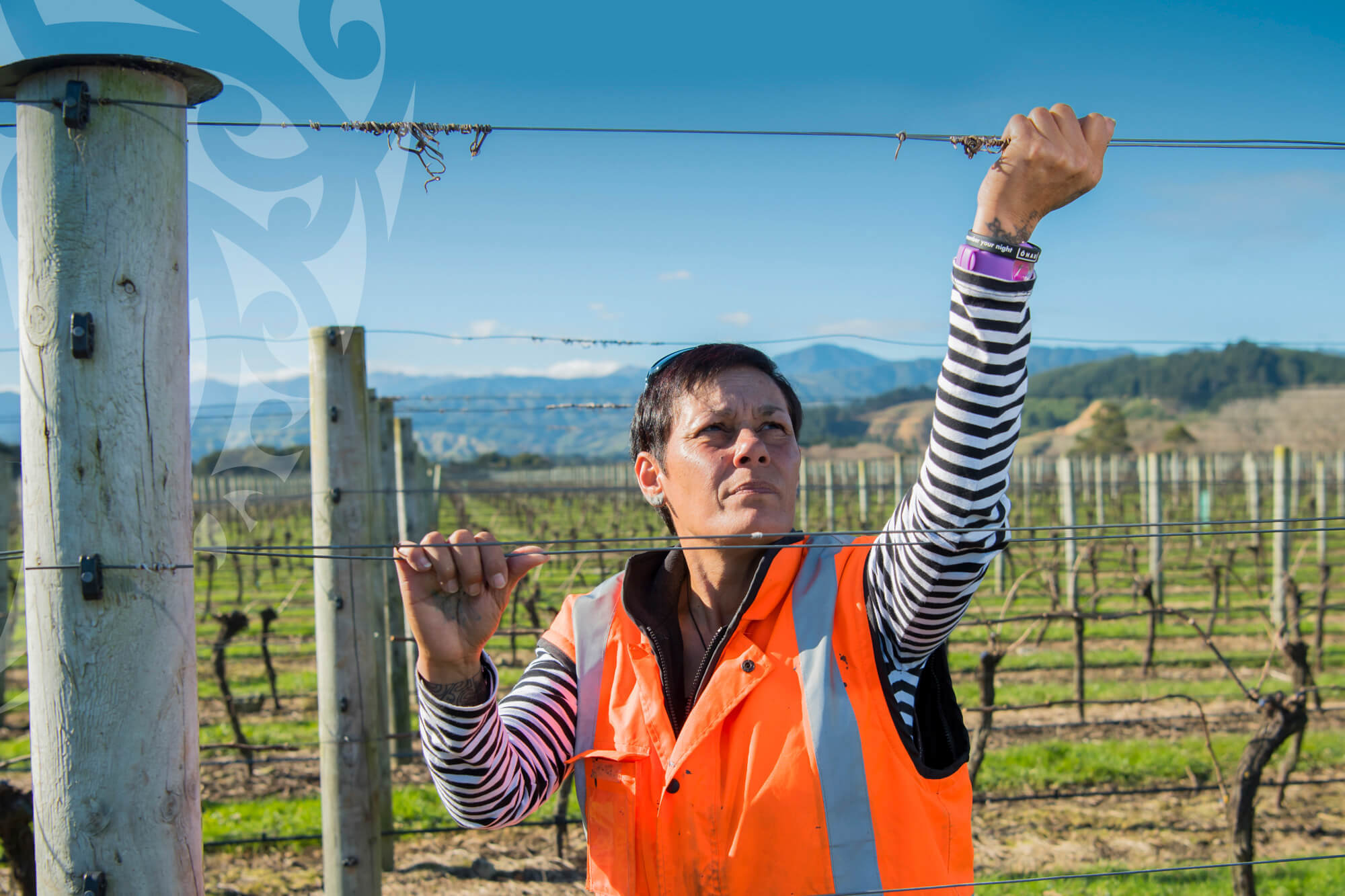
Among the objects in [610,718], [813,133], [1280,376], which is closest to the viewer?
[610,718]

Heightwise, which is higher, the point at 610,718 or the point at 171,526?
the point at 171,526

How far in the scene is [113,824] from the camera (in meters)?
1.29

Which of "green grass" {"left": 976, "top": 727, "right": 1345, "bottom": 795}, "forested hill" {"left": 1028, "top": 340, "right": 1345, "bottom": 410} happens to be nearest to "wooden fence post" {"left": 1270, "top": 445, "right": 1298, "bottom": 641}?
"green grass" {"left": 976, "top": 727, "right": 1345, "bottom": 795}

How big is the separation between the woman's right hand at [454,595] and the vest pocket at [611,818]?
298 millimetres

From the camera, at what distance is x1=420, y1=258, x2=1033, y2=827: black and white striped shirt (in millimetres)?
1295

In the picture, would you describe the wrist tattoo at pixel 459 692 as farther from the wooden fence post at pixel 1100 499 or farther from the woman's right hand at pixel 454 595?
the wooden fence post at pixel 1100 499

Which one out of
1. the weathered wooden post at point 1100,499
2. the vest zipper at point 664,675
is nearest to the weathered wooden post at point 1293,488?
the vest zipper at point 664,675

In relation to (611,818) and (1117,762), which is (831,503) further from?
(611,818)

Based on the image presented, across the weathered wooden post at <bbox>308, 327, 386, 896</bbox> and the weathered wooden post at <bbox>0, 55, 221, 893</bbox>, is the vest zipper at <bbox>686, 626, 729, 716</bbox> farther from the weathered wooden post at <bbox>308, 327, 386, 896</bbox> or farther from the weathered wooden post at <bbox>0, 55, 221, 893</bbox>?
the weathered wooden post at <bbox>308, 327, 386, 896</bbox>

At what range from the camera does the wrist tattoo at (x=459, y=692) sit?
1.43 m

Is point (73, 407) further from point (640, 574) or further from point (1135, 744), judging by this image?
point (1135, 744)

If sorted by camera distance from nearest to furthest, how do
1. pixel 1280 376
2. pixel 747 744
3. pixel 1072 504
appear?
1. pixel 747 744
2. pixel 1072 504
3. pixel 1280 376

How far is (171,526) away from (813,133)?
1270mm

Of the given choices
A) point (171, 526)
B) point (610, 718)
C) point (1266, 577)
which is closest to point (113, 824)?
point (171, 526)
